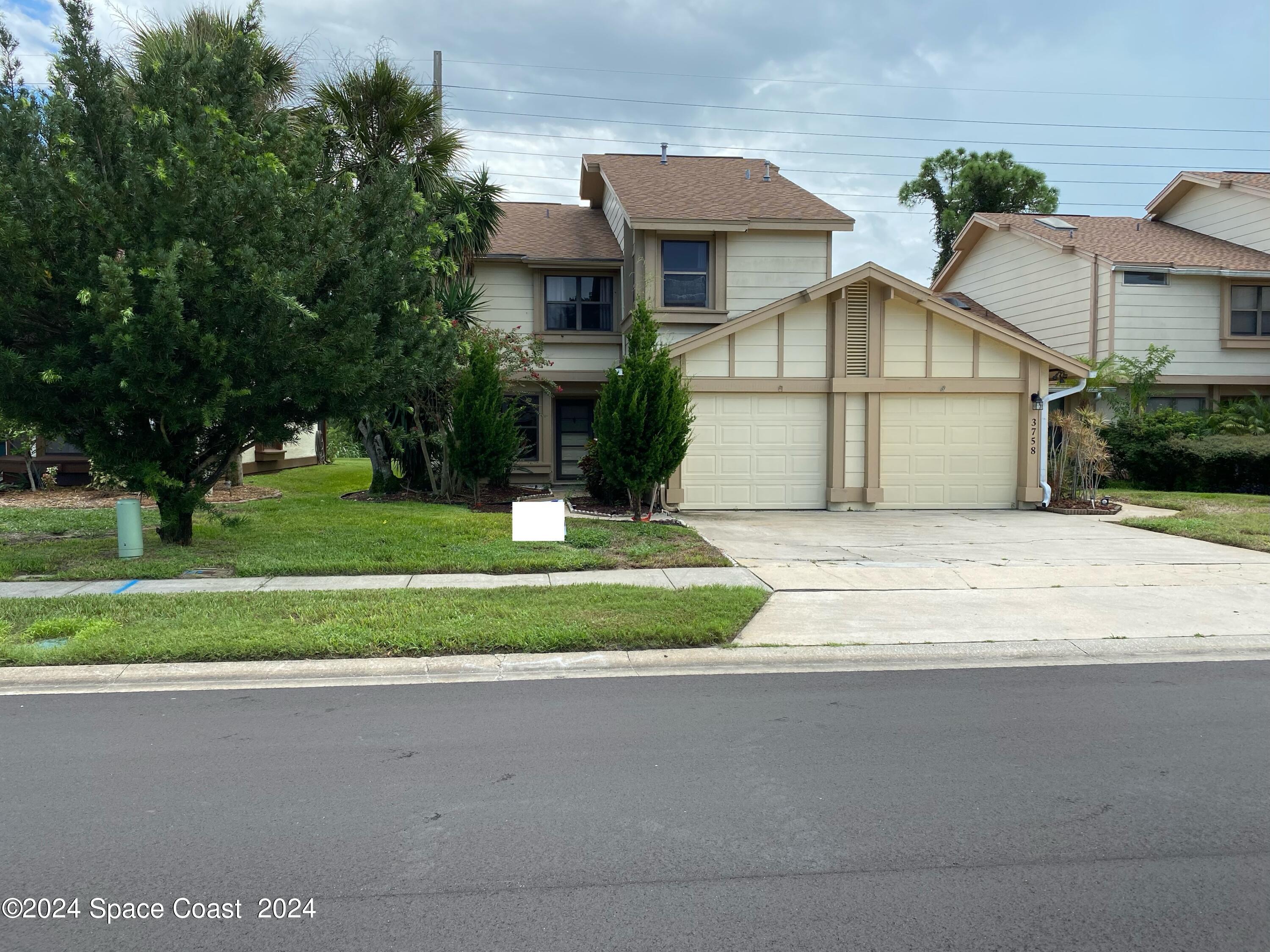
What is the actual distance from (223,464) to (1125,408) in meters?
19.0

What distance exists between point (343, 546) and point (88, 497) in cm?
862

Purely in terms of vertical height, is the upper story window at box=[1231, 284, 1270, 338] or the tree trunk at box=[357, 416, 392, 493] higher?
the upper story window at box=[1231, 284, 1270, 338]

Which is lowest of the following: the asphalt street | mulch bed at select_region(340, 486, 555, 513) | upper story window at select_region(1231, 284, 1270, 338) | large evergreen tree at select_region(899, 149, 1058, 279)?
the asphalt street

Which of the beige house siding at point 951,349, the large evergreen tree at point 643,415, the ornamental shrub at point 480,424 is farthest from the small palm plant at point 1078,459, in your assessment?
the ornamental shrub at point 480,424

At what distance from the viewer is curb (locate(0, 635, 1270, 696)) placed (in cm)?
670

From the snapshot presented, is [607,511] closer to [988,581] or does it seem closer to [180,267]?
[988,581]

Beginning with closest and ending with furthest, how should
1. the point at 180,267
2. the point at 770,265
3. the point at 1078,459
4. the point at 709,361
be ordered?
the point at 180,267 < the point at 709,361 < the point at 1078,459 < the point at 770,265

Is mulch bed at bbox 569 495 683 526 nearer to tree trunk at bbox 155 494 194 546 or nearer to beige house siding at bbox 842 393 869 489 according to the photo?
beige house siding at bbox 842 393 869 489

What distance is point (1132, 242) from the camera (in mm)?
23000

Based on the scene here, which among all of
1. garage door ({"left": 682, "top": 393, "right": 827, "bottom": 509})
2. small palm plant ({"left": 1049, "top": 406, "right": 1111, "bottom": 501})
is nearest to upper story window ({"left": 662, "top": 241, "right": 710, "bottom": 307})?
garage door ({"left": 682, "top": 393, "right": 827, "bottom": 509})

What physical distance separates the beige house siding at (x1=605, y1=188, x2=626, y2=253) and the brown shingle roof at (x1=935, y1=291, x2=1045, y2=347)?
7.00m

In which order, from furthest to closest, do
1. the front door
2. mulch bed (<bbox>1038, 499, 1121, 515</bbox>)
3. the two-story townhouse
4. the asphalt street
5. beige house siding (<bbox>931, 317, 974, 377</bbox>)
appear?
the front door, the two-story townhouse, beige house siding (<bbox>931, 317, 974, 377</bbox>), mulch bed (<bbox>1038, 499, 1121, 515</bbox>), the asphalt street

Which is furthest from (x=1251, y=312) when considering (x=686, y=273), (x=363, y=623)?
(x=363, y=623)

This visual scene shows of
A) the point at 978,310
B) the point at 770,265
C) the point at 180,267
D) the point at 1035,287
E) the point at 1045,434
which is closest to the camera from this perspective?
the point at 180,267
